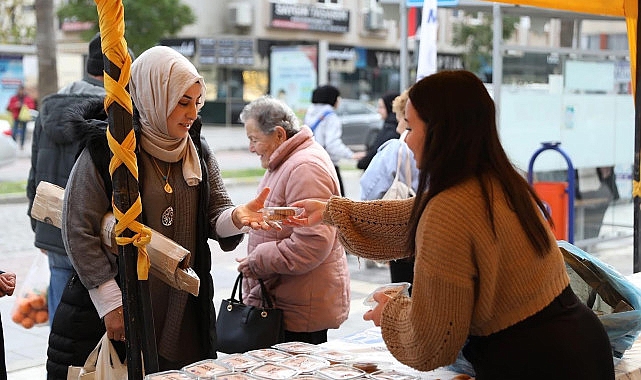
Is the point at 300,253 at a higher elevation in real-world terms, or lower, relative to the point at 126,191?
lower

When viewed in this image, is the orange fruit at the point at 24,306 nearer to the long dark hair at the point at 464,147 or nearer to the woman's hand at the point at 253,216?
the woman's hand at the point at 253,216

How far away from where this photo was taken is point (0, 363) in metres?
3.28

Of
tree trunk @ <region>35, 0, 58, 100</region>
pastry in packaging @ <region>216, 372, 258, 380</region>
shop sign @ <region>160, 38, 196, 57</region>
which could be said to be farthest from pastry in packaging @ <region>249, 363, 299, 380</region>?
shop sign @ <region>160, 38, 196, 57</region>

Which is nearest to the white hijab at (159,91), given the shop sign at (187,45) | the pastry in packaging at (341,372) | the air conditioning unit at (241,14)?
the pastry in packaging at (341,372)

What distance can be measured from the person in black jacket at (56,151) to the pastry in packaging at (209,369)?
2233mm

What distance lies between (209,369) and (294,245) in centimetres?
132

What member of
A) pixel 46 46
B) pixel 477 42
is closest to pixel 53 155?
pixel 46 46

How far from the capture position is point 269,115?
4.16 meters

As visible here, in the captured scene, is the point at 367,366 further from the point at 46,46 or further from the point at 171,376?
the point at 46,46

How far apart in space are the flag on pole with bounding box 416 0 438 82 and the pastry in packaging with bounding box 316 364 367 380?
4.69 m

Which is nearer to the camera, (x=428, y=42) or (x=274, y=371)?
(x=274, y=371)

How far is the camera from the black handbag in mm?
→ 3916

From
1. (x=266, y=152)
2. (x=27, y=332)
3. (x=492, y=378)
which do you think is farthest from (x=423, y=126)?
(x=27, y=332)

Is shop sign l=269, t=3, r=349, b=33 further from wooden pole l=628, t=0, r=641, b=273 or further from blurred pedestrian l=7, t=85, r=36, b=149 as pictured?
wooden pole l=628, t=0, r=641, b=273
